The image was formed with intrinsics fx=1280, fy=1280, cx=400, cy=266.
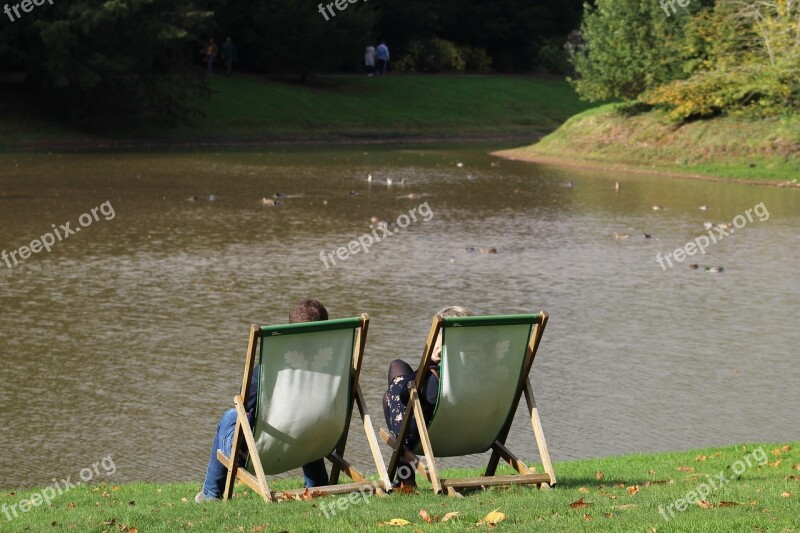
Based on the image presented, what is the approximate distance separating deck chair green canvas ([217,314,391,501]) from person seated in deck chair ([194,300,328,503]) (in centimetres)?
7

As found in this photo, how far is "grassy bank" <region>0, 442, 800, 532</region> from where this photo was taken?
235 inches

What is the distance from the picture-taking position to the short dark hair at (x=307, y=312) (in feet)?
22.7

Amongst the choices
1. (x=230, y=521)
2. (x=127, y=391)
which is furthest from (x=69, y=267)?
(x=230, y=521)

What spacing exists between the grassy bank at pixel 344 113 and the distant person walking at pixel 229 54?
1218 mm

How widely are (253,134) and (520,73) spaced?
2738 cm

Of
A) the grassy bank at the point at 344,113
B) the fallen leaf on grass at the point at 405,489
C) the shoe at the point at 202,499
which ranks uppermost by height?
the fallen leaf on grass at the point at 405,489

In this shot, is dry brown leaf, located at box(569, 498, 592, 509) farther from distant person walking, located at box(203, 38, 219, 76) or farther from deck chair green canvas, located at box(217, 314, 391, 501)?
distant person walking, located at box(203, 38, 219, 76)

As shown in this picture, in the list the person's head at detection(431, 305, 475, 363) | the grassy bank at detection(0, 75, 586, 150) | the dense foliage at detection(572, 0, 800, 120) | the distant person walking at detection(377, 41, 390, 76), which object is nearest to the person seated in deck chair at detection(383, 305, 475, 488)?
the person's head at detection(431, 305, 475, 363)

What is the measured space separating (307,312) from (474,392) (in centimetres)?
104

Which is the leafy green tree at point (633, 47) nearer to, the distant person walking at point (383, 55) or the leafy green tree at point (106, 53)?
the leafy green tree at point (106, 53)

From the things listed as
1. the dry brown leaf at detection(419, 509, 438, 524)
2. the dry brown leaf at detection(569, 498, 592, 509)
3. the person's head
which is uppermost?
the person's head

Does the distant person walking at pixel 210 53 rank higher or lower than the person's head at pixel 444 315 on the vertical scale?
lower

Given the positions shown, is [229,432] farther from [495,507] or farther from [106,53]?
[106,53]

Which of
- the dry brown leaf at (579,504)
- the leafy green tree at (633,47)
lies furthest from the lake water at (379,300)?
the leafy green tree at (633,47)
